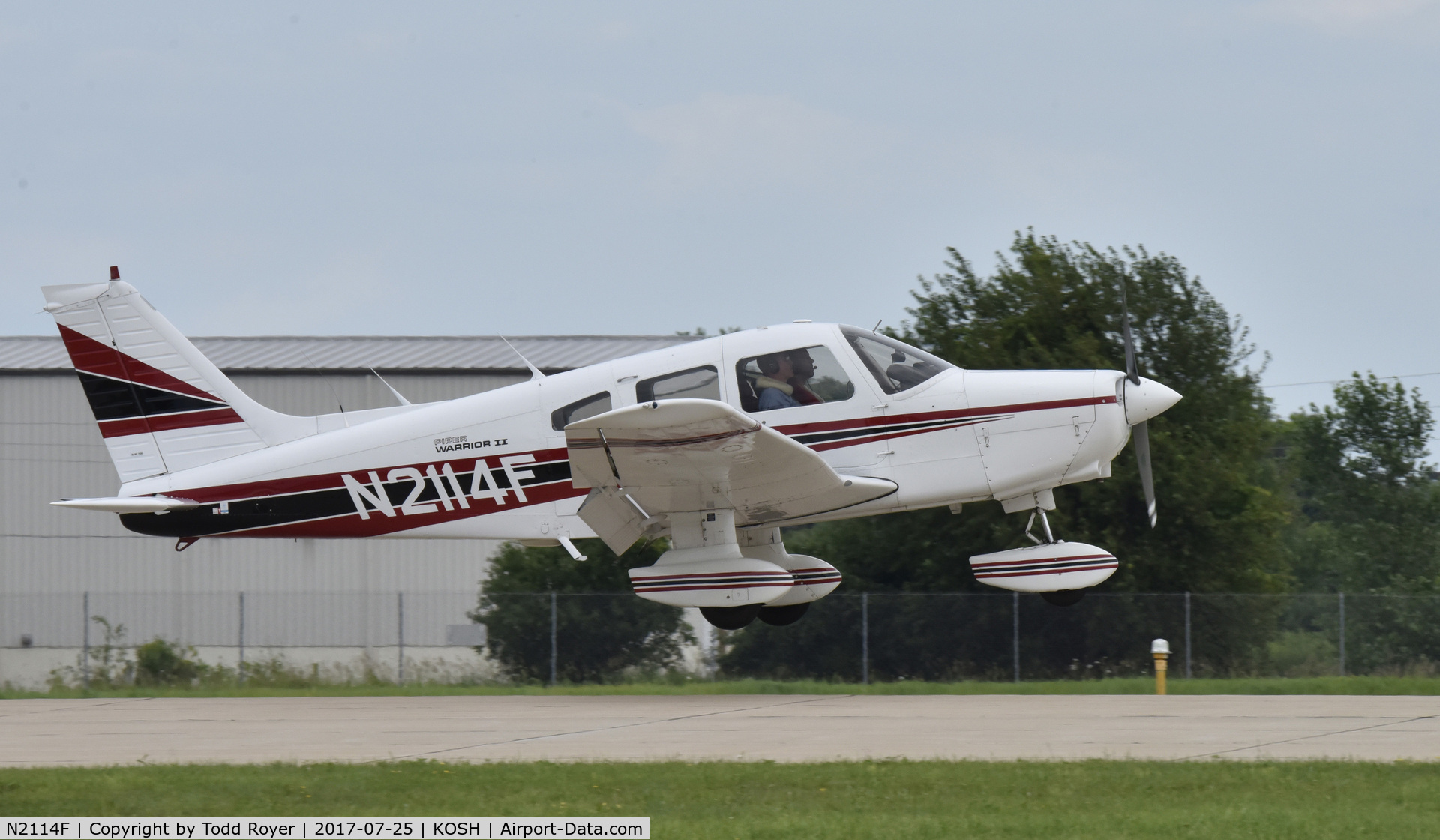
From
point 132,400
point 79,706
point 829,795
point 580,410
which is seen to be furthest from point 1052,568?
point 79,706

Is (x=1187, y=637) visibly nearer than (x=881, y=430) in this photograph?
No

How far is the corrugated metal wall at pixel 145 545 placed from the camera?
29.2 m

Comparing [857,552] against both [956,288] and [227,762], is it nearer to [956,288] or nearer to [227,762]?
[956,288]

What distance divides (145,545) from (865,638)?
52.9 feet

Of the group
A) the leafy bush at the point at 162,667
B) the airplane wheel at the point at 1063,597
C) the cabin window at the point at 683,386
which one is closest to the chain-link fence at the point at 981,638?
the leafy bush at the point at 162,667

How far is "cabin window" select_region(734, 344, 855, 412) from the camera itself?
44.1 feet

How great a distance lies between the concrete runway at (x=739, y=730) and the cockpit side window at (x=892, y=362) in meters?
3.02

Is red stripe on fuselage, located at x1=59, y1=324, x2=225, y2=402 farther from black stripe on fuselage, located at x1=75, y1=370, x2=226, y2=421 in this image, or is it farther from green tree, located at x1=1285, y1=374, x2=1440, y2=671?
green tree, located at x1=1285, y1=374, x2=1440, y2=671

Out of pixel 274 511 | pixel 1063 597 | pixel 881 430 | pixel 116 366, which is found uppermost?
pixel 116 366

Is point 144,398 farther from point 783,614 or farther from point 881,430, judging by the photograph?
point 881,430

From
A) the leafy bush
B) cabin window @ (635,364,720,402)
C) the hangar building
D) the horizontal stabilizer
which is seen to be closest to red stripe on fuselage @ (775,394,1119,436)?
cabin window @ (635,364,720,402)

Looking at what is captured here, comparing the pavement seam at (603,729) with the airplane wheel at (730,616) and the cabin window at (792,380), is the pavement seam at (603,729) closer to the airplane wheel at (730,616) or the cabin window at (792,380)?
the airplane wheel at (730,616)

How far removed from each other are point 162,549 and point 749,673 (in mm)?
13352

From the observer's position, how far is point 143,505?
47.2ft
